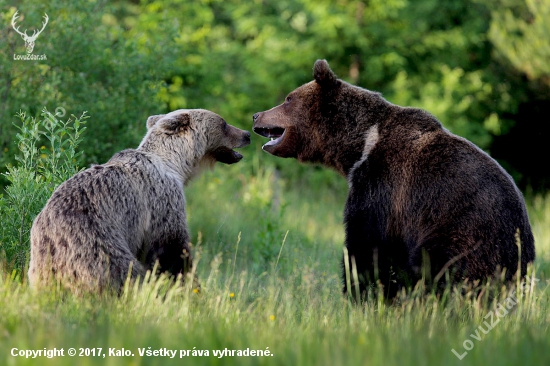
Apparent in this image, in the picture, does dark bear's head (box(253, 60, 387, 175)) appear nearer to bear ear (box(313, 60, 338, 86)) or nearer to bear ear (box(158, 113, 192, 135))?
bear ear (box(313, 60, 338, 86))

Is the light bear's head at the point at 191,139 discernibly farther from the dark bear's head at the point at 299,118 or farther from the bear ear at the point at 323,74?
the bear ear at the point at 323,74

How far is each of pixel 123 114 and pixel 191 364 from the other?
6.06 metres

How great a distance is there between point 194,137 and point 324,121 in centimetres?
115

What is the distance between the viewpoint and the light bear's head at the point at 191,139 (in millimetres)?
5801

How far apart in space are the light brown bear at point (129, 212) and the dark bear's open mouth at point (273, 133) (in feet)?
0.77

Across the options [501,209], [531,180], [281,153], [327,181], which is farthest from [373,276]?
[531,180]

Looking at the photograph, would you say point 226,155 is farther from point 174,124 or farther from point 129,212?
point 129,212

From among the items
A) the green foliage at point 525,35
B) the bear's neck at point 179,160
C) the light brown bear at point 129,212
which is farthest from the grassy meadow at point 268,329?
the green foliage at point 525,35

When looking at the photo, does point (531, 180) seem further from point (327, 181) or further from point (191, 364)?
point (191, 364)

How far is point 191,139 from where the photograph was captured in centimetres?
593

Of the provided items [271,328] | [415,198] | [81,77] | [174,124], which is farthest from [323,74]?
[81,77]

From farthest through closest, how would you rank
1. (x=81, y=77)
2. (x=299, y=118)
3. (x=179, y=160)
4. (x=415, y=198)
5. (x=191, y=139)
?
(x=81, y=77) < (x=299, y=118) < (x=191, y=139) < (x=179, y=160) < (x=415, y=198)

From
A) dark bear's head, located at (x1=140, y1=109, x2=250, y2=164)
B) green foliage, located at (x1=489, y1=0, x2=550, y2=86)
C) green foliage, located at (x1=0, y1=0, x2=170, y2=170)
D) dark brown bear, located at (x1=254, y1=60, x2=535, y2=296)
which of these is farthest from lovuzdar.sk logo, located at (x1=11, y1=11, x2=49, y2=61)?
green foliage, located at (x1=489, y1=0, x2=550, y2=86)

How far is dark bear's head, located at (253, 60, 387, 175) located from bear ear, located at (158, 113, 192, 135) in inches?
27.2
